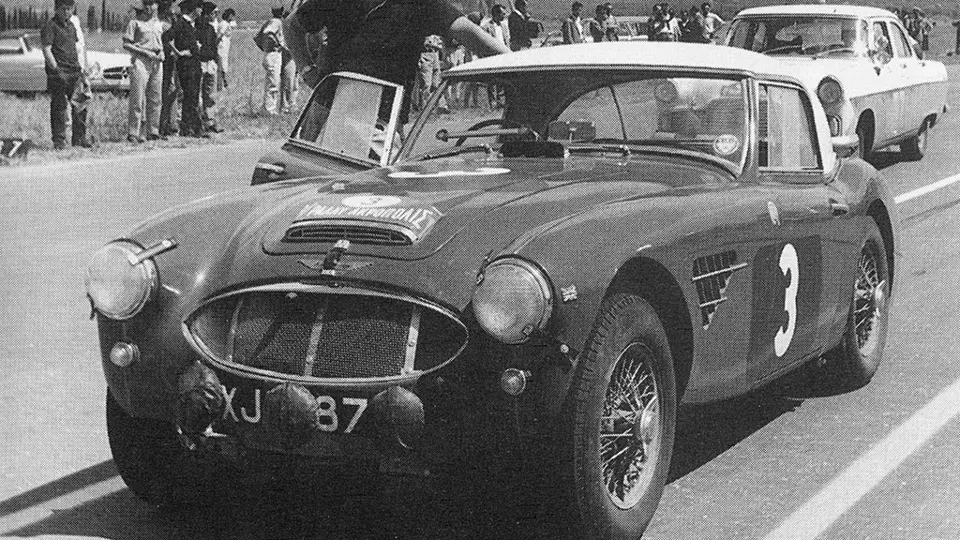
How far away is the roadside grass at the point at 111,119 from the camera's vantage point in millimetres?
17078

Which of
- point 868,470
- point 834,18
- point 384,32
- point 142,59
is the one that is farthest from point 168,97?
point 868,470

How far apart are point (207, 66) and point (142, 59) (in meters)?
1.46

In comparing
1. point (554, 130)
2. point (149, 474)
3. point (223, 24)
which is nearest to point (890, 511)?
point (554, 130)

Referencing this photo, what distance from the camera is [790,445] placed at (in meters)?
5.90

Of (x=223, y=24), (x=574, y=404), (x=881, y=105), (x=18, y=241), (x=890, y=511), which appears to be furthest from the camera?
(x=223, y=24)

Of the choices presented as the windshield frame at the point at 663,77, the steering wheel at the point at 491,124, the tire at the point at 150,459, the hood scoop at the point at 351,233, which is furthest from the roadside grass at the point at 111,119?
the hood scoop at the point at 351,233

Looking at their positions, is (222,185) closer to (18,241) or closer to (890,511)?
(18,241)

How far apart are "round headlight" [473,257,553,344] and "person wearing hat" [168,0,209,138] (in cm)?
1428

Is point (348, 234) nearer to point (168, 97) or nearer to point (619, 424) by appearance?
point (619, 424)

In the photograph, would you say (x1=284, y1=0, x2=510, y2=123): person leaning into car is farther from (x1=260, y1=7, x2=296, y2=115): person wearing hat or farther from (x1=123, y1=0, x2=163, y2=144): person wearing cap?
(x1=260, y1=7, x2=296, y2=115): person wearing hat

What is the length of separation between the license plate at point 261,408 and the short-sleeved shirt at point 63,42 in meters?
12.7

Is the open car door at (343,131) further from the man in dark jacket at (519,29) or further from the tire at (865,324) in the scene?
the man in dark jacket at (519,29)

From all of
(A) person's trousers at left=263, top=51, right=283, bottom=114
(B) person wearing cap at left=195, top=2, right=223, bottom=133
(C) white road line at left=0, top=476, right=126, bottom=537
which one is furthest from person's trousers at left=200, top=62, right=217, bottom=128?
(C) white road line at left=0, top=476, right=126, bottom=537

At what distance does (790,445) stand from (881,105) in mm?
10476
